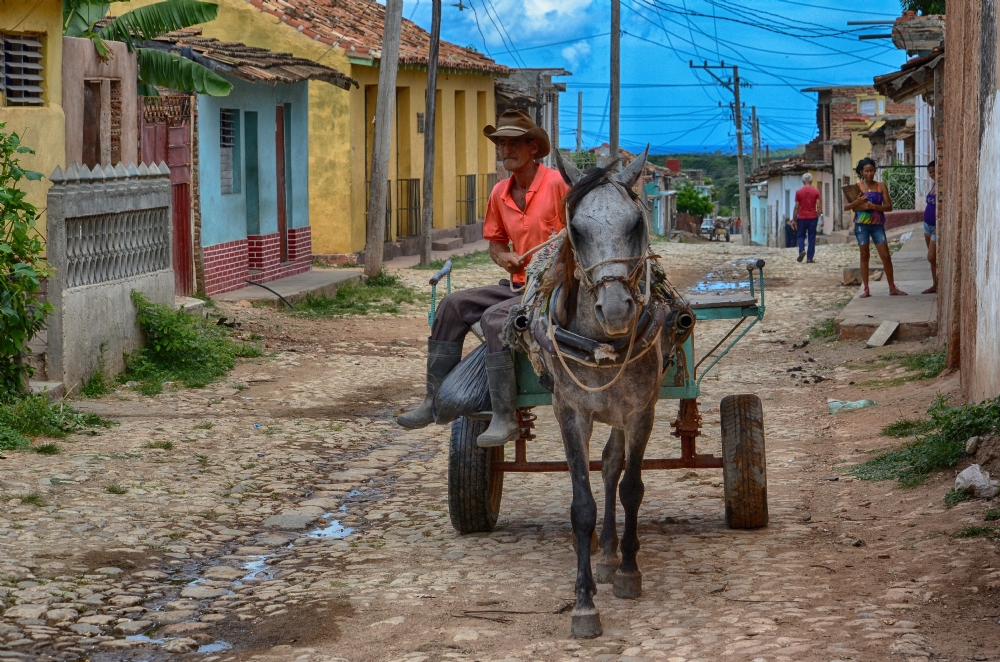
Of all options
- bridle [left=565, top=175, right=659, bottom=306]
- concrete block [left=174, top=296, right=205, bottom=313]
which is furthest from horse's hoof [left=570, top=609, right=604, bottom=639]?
concrete block [left=174, top=296, right=205, bottom=313]

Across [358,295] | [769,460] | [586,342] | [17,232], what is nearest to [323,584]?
[586,342]

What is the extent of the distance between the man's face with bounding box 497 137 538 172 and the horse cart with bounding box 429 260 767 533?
701mm

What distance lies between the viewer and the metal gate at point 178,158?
15.1 m

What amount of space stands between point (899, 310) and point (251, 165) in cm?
985

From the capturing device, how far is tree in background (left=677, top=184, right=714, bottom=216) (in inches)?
2601

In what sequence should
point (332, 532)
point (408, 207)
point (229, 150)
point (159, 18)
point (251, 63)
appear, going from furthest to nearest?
point (408, 207), point (229, 150), point (251, 63), point (159, 18), point (332, 532)

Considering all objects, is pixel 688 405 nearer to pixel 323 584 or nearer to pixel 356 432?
pixel 323 584

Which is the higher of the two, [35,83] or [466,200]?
[35,83]

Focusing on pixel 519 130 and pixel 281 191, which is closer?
pixel 519 130

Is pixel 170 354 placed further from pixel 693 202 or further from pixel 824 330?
pixel 693 202

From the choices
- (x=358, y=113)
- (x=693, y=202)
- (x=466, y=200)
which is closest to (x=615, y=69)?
(x=466, y=200)

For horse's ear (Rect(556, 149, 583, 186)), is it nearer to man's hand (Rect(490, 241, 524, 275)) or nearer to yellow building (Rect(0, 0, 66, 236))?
man's hand (Rect(490, 241, 524, 275))

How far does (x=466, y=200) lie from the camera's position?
31141 mm

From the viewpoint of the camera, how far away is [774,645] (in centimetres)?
450
